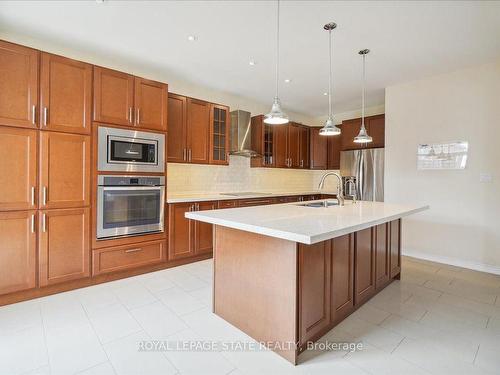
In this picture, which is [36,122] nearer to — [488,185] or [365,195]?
[365,195]

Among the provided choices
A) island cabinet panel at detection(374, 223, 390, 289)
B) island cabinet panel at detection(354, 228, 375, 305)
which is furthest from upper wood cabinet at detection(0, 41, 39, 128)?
island cabinet panel at detection(374, 223, 390, 289)

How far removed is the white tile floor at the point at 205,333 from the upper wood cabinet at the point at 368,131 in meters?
2.50

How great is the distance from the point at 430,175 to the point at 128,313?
4066mm

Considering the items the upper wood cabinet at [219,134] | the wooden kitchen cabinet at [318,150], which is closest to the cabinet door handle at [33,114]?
the upper wood cabinet at [219,134]

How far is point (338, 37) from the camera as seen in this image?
8.86 ft

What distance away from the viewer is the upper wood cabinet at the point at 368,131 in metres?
4.54

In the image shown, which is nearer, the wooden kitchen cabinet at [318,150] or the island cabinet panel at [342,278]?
the island cabinet panel at [342,278]

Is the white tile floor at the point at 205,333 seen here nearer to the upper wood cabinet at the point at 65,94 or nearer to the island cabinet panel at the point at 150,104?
the upper wood cabinet at the point at 65,94

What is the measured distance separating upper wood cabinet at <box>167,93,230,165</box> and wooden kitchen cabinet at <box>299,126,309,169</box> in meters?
1.89

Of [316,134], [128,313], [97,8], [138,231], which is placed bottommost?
[128,313]

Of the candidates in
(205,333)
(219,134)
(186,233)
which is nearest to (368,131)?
(219,134)

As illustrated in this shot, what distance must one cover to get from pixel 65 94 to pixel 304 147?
13.8 feet

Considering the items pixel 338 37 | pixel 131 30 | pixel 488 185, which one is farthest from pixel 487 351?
pixel 131 30

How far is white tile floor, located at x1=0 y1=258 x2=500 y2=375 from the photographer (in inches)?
64.1
